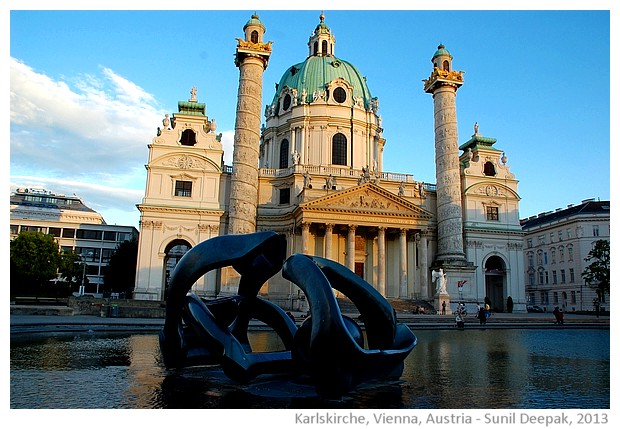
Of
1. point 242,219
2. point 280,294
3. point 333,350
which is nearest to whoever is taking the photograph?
point 333,350

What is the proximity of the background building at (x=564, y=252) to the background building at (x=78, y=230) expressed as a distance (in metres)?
56.8

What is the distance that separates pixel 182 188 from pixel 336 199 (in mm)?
13803

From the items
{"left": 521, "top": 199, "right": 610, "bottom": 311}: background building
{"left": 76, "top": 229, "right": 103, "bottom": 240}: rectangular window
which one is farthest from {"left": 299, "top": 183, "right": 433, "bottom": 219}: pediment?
{"left": 76, "top": 229, "right": 103, "bottom": 240}: rectangular window

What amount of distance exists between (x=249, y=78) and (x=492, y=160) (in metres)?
26.4

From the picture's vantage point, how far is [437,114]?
44875 mm

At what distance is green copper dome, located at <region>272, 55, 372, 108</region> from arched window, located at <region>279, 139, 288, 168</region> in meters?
5.14

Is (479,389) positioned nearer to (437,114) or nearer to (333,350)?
(333,350)

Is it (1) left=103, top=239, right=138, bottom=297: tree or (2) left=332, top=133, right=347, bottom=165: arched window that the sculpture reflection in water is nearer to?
(2) left=332, top=133, right=347, bottom=165: arched window

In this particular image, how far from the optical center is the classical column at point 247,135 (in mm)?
39562

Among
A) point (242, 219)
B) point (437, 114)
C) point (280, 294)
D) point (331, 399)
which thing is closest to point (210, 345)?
point (331, 399)

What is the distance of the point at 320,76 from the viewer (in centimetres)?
5356

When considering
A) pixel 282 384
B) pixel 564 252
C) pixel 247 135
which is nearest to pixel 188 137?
pixel 247 135

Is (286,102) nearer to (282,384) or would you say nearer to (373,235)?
(373,235)

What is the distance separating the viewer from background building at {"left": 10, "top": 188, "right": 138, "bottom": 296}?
226ft
